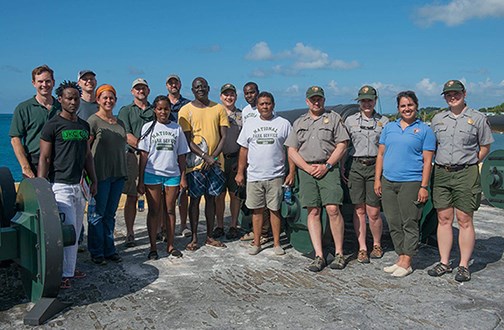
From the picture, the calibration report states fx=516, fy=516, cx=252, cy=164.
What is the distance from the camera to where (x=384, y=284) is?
15.1 ft

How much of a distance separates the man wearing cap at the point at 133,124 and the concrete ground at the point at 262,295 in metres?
0.57

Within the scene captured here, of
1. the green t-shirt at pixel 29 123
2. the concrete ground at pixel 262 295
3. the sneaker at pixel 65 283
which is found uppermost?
the green t-shirt at pixel 29 123

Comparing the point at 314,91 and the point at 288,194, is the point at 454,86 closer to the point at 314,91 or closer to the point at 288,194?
the point at 314,91

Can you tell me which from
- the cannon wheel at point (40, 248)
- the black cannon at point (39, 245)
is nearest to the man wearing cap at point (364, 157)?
the black cannon at point (39, 245)

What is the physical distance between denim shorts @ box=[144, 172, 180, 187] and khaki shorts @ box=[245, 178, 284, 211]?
0.82 meters

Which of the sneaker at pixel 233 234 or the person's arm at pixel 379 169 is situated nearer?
the person's arm at pixel 379 169

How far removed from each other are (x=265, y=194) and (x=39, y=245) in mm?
2508

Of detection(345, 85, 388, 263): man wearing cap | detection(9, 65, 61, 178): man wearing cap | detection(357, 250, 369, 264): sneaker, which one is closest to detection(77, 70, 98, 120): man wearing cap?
detection(9, 65, 61, 178): man wearing cap

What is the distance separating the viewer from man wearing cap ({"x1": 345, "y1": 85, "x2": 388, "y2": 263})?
205 inches

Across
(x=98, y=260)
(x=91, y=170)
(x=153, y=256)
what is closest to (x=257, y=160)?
(x=153, y=256)

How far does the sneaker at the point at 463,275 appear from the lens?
15.3 feet

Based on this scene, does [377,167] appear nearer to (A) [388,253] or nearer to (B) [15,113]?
(A) [388,253]

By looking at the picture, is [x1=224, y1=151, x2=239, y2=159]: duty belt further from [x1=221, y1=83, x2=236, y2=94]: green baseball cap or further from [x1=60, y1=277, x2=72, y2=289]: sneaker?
[x1=60, y1=277, x2=72, y2=289]: sneaker

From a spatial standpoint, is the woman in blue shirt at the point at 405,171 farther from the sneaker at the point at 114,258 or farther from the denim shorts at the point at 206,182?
the sneaker at the point at 114,258
